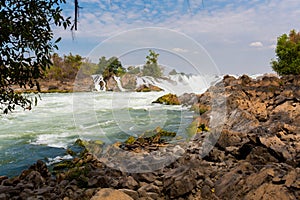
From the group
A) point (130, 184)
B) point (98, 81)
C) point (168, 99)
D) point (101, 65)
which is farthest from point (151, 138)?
point (168, 99)

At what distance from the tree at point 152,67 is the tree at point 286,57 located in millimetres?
16650

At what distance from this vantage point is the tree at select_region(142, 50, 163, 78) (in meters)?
3.15

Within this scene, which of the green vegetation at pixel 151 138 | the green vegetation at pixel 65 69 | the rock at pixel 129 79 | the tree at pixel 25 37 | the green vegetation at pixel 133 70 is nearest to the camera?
the tree at pixel 25 37

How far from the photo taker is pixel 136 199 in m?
2.64

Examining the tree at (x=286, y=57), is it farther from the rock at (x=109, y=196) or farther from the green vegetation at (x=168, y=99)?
the rock at (x=109, y=196)

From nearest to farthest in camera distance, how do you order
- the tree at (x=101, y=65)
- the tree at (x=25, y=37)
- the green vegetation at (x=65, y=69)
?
1. the tree at (x=25, y=37)
2. the tree at (x=101, y=65)
3. the green vegetation at (x=65, y=69)

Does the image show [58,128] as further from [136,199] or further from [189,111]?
[136,199]

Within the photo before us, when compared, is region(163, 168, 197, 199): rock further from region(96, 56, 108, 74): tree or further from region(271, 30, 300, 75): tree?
region(271, 30, 300, 75): tree

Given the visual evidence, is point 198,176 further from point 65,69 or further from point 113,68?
point 65,69

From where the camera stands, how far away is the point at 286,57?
18812mm

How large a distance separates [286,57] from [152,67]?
1786cm

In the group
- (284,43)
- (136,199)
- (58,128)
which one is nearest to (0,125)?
(58,128)

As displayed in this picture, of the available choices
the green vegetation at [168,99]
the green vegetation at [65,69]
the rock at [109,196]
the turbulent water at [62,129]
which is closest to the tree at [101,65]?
the turbulent water at [62,129]

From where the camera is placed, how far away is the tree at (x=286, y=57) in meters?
18.1
